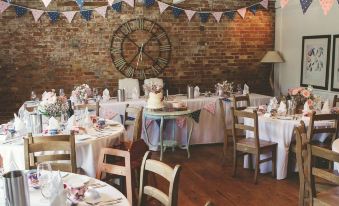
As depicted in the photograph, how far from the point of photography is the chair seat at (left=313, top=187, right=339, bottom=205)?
9.38ft

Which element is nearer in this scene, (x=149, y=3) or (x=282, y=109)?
(x=282, y=109)

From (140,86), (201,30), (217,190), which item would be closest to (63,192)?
(217,190)

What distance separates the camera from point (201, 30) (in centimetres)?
755

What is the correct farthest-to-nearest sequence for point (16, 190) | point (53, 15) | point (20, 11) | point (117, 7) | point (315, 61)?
point (117, 7), point (315, 61), point (53, 15), point (20, 11), point (16, 190)

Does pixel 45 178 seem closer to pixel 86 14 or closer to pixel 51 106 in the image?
pixel 51 106

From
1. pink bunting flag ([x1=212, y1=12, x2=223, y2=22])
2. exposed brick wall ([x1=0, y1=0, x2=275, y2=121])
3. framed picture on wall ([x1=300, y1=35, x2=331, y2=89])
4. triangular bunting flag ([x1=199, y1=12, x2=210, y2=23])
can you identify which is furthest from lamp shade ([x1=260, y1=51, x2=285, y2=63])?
triangular bunting flag ([x1=199, y1=12, x2=210, y2=23])

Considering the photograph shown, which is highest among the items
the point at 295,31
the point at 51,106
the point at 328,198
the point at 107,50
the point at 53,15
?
the point at 53,15

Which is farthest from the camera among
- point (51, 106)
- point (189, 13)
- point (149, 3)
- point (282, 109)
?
point (189, 13)

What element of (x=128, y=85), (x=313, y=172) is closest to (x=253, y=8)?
(x=128, y=85)

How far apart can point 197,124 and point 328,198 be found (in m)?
3.55

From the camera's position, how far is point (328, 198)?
9.61 ft

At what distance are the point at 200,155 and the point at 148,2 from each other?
316cm

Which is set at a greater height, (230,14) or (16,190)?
(230,14)

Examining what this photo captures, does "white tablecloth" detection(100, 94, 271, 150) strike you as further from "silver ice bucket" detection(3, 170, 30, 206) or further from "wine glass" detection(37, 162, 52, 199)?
"silver ice bucket" detection(3, 170, 30, 206)
